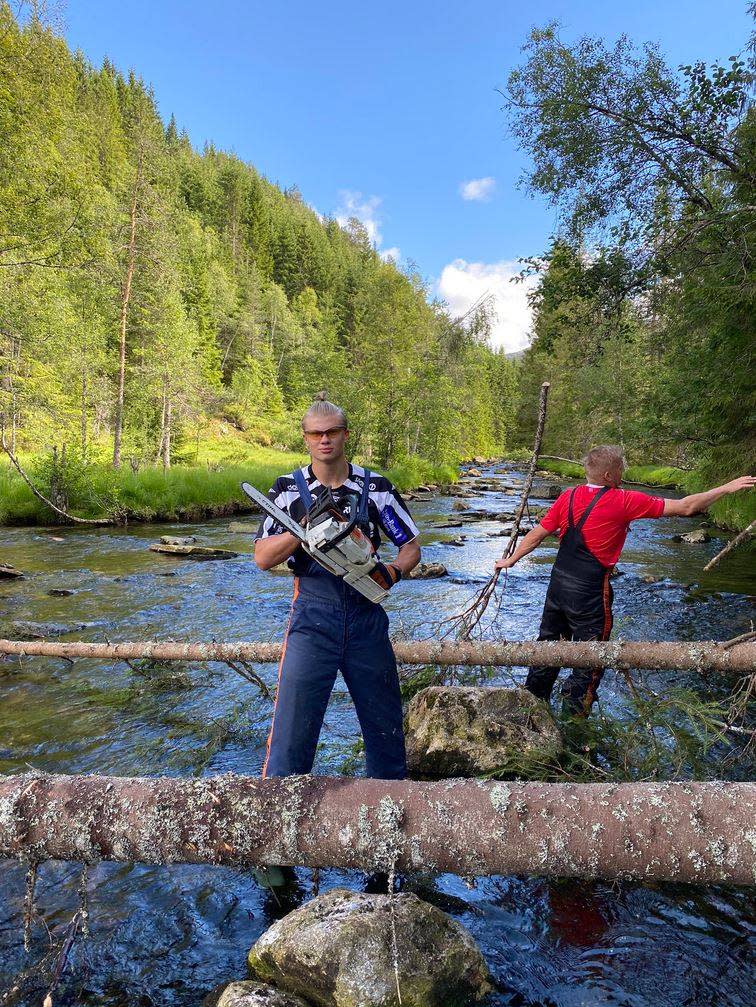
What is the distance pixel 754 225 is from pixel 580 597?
1018cm

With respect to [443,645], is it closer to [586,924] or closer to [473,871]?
[586,924]

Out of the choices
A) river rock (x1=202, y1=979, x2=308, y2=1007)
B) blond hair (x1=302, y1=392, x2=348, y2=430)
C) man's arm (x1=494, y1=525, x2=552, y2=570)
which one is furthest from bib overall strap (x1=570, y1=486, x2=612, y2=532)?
river rock (x1=202, y1=979, x2=308, y2=1007)

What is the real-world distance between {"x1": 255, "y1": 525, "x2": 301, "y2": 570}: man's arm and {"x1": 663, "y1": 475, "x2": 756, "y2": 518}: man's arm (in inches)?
118

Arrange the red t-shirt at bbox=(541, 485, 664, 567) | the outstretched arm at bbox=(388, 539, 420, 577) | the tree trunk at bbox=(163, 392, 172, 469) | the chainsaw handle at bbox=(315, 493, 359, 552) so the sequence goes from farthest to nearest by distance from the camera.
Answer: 1. the tree trunk at bbox=(163, 392, 172, 469)
2. the red t-shirt at bbox=(541, 485, 664, 567)
3. the outstretched arm at bbox=(388, 539, 420, 577)
4. the chainsaw handle at bbox=(315, 493, 359, 552)

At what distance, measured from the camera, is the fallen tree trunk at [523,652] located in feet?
14.0

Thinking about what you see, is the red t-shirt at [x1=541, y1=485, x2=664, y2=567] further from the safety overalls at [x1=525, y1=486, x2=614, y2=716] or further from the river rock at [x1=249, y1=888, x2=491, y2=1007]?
the river rock at [x1=249, y1=888, x2=491, y2=1007]

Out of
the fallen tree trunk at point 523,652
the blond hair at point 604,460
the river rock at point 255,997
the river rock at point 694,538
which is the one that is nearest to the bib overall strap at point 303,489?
the river rock at point 255,997

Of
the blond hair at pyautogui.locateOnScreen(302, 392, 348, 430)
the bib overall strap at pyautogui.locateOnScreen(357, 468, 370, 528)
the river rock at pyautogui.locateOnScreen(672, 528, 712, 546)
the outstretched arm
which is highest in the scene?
the blond hair at pyautogui.locateOnScreen(302, 392, 348, 430)

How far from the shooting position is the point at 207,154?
119375 millimetres

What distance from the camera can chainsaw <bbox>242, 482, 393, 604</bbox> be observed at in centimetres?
267

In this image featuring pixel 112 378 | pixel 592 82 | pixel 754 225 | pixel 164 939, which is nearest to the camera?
pixel 164 939

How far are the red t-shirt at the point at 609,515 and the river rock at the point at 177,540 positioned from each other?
38.5 feet

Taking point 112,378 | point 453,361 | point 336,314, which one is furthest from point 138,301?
point 336,314

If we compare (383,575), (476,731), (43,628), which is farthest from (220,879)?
(43,628)
